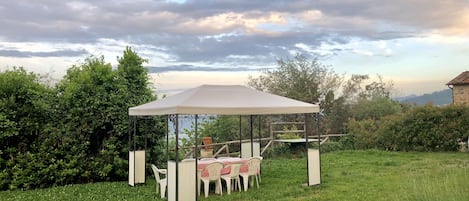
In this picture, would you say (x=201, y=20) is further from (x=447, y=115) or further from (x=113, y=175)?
(x=447, y=115)

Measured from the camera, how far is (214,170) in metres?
8.26

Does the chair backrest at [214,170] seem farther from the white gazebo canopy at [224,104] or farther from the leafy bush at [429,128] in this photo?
the leafy bush at [429,128]

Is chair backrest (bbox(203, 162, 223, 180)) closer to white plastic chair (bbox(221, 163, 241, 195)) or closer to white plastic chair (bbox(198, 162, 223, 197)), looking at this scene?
white plastic chair (bbox(198, 162, 223, 197))

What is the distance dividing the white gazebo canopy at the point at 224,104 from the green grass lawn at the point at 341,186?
1.69 metres

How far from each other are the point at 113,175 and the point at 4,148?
2.59 m

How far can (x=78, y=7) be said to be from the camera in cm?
1134

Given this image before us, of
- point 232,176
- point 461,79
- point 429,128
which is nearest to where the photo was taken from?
point 232,176

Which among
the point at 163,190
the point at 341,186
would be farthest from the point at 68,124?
the point at 341,186

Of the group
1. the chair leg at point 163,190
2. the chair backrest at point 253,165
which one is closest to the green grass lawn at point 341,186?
the chair leg at point 163,190

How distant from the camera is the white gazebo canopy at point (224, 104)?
7.59 meters

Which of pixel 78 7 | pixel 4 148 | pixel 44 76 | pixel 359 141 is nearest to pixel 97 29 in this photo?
pixel 78 7

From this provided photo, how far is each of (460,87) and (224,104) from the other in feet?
60.6

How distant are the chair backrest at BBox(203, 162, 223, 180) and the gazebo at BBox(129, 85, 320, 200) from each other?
31.7 inches

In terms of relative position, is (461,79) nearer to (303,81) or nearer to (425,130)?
(303,81)
